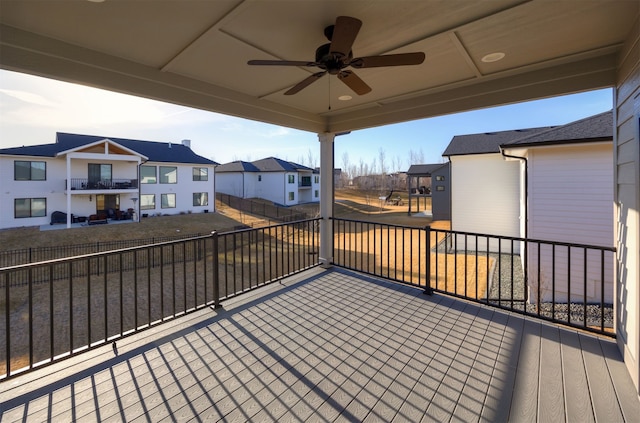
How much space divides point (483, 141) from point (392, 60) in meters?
10.5

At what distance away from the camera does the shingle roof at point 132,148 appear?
1382cm

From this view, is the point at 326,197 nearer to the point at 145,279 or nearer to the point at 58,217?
the point at 145,279

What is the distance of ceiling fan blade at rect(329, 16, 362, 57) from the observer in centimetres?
178

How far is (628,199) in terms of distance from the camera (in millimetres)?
2199

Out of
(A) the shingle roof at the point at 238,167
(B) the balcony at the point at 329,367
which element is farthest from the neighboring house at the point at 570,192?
(A) the shingle roof at the point at 238,167

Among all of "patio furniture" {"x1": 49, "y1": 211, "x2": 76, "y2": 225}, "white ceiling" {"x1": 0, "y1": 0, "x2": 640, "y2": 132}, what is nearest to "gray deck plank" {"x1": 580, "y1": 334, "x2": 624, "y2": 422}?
"white ceiling" {"x1": 0, "y1": 0, "x2": 640, "y2": 132}

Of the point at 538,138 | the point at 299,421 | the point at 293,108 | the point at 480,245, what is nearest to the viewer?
the point at 299,421

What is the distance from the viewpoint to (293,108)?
169 inches

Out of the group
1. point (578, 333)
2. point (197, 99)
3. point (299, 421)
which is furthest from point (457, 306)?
point (197, 99)

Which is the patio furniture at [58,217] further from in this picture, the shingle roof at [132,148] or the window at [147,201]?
the window at [147,201]

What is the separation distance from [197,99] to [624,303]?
14.4 ft

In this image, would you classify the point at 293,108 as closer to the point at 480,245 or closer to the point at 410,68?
the point at 410,68

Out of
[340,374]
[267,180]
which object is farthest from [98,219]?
[340,374]

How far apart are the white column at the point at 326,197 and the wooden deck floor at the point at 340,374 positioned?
182cm
